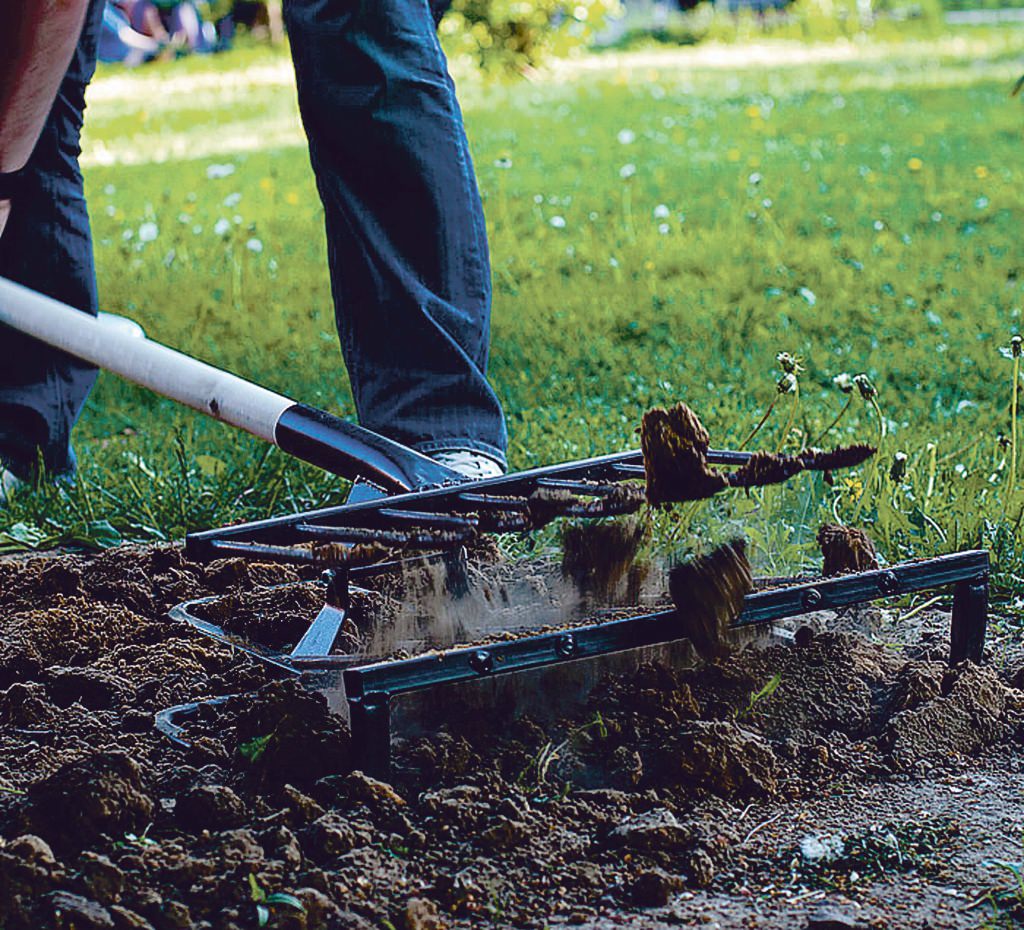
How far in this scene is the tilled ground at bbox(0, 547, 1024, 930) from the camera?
144 cm

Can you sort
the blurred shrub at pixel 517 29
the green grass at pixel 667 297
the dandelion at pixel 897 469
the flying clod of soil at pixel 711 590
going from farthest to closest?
the blurred shrub at pixel 517 29 < the green grass at pixel 667 297 < the dandelion at pixel 897 469 < the flying clod of soil at pixel 711 590

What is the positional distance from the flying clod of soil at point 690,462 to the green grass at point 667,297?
0.57m

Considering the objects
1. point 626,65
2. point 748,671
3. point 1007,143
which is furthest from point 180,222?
Result: point 626,65

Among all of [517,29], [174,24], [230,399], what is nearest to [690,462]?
[230,399]

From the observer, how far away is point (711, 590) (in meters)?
1.67

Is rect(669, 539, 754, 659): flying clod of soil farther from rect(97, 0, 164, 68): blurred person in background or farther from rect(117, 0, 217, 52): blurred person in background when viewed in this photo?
rect(117, 0, 217, 52): blurred person in background

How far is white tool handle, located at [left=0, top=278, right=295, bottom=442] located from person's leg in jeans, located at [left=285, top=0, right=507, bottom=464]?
0.22 m

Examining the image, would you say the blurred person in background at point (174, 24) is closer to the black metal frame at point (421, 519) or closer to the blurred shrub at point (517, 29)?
the blurred shrub at point (517, 29)

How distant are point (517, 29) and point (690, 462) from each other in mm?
12573

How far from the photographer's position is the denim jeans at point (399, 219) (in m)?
2.41

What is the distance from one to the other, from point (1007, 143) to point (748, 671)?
254 inches

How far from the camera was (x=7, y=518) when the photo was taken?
9.52 ft

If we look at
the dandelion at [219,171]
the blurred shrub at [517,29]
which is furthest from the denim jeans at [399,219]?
the blurred shrub at [517,29]

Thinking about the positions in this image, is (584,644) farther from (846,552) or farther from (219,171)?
(219,171)
